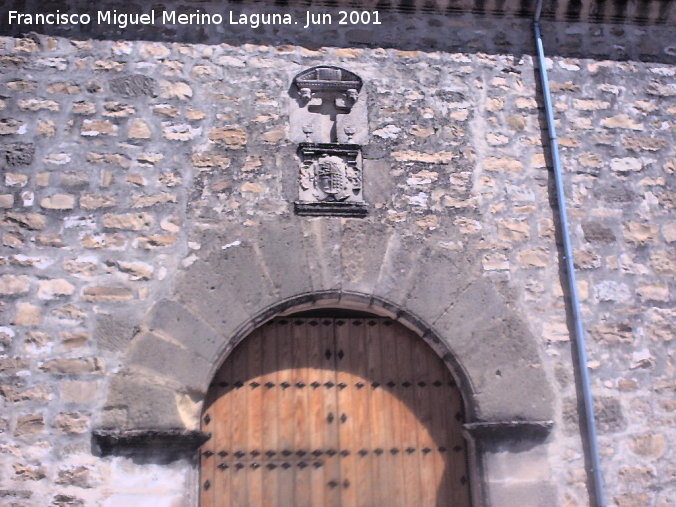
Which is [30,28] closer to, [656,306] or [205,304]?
[205,304]

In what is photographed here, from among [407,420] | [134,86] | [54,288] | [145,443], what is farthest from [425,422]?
[134,86]

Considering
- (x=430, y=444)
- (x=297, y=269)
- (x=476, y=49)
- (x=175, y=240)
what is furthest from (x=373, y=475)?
(x=476, y=49)

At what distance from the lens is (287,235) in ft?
14.0

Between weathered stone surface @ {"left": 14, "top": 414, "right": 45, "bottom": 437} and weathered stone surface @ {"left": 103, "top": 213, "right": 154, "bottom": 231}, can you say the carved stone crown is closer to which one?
weathered stone surface @ {"left": 103, "top": 213, "right": 154, "bottom": 231}

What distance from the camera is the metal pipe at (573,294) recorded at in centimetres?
409

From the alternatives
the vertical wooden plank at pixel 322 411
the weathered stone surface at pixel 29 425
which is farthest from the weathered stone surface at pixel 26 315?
the vertical wooden plank at pixel 322 411

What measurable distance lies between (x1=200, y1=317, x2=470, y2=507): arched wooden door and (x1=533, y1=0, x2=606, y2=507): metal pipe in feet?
2.19

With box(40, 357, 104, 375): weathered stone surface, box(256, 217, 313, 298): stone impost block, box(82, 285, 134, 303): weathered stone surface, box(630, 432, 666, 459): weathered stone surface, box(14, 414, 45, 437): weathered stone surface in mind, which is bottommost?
box(630, 432, 666, 459): weathered stone surface

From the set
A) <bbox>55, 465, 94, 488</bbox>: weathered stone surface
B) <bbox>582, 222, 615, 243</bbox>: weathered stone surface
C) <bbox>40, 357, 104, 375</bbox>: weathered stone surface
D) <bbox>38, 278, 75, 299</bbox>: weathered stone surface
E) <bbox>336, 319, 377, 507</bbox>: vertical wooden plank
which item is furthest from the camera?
<bbox>582, 222, 615, 243</bbox>: weathered stone surface

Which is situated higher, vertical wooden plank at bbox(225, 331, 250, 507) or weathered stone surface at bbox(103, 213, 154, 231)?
weathered stone surface at bbox(103, 213, 154, 231)

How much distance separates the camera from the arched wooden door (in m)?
4.09

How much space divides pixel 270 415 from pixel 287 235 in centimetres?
96

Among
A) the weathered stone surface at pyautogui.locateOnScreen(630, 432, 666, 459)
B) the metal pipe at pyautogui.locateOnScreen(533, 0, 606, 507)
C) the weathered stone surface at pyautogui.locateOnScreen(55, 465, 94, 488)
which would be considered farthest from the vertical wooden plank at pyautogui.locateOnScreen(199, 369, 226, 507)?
the weathered stone surface at pyautogui.locateOnScreen(630, 432, 666, 459)

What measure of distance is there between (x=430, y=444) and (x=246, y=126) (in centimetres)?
203
